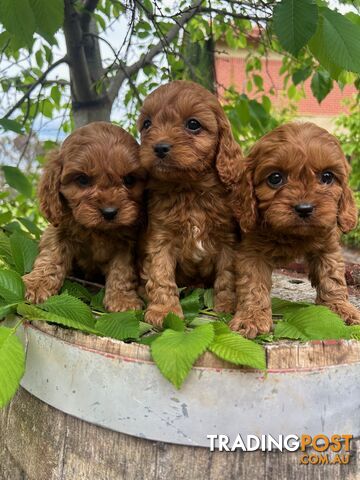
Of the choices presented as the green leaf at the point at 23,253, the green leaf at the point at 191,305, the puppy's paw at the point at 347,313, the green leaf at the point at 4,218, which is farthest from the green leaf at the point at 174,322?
the green leaf at the point at 4,218

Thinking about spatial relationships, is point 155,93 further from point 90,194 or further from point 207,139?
point 90,194

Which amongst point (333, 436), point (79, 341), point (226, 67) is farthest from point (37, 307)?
point (226, 67)

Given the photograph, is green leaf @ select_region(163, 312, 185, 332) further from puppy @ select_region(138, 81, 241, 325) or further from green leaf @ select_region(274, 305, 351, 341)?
green leaf @ select_region(274, 305, 351, 341)

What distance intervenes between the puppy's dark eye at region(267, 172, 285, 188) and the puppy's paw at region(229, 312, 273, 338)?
48cm

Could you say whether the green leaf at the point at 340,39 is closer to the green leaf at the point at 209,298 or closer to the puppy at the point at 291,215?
the puppy at the point at 291,215

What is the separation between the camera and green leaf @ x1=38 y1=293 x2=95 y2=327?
6.27ft

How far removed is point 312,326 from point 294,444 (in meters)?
0.41

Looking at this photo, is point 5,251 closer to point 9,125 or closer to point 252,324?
point 9,125

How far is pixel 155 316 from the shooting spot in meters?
2.04

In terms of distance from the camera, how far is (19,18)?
171cm

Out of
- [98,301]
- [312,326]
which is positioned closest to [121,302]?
[98,301]

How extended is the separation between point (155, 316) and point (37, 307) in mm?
450

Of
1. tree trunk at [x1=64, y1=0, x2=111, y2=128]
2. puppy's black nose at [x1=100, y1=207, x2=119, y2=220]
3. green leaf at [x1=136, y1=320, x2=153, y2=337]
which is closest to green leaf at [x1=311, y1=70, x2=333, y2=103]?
tree trunk at [x1=64, y1=0, x2=111, y2=128]

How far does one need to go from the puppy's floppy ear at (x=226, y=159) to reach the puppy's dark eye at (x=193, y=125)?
113 mm
